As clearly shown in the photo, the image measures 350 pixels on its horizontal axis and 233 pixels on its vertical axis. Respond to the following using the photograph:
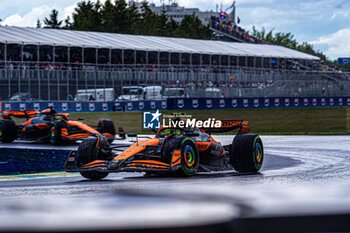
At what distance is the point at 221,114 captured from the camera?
37.4m

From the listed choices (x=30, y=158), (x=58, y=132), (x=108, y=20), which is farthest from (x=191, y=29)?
(x=30, y=158)

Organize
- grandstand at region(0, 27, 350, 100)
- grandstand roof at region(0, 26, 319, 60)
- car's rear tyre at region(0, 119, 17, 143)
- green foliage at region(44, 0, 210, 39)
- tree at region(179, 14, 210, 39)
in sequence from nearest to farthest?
car's rear tyre at region(0, 119, 17, 143) → grandstand at region(0, 27, 350, 100) → grandstand roof at region(0, 26, 319, 60) → green foliage at region(44, 0, 210, 39) → tree at region(179, 14, 210, 39)

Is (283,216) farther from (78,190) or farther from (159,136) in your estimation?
(159,136)

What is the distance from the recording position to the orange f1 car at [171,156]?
9.16 meters

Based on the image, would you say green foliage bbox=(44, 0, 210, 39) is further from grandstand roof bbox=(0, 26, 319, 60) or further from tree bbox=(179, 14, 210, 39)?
grandstand roof bbox=(0, 26, 319, 60)

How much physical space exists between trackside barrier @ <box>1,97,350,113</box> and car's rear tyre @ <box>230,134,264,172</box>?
25722 millimetres

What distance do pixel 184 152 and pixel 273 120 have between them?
24450 millimetres

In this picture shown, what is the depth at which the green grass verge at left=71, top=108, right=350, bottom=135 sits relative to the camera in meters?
26.8

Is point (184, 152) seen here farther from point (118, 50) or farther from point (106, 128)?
point (118, 50)

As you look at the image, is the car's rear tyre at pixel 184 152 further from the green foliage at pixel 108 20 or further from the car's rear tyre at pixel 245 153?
the green foliage at pixel 108 20

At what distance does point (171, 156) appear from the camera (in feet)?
29.9

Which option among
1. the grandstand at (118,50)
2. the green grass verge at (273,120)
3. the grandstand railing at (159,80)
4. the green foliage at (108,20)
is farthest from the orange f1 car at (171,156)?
the green foliage at (108,20)

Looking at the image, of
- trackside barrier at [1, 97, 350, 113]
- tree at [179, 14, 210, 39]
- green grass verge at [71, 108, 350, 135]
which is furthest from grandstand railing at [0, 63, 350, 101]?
tree at [179, 14, 210, 39]

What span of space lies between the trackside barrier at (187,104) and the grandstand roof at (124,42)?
24.0 feet
